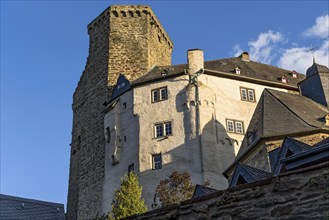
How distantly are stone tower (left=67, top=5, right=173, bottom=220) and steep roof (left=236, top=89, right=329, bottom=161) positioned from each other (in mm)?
11357

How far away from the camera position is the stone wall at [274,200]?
18.2ft

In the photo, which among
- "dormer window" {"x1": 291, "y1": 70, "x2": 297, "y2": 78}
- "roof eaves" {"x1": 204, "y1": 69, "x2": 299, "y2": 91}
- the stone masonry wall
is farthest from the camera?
the stone masonry wall

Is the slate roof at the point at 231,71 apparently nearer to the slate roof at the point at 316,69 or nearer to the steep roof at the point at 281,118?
the slate roof at the point at 316,69

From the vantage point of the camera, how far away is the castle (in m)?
28.0

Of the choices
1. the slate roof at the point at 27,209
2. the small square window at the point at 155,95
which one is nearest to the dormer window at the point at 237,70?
the small square window at the point at 155,95

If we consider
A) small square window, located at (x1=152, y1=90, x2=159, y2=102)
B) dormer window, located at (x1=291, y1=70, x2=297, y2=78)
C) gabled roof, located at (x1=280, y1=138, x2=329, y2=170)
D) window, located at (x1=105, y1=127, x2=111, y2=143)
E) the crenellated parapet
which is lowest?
gabled roof, located at (x1=280, y1=138, x2=329, y2=170)

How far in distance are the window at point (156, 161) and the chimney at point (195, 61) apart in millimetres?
5168

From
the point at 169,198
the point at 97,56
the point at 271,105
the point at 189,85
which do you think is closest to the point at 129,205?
the point at 169,198

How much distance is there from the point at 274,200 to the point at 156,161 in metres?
22.5

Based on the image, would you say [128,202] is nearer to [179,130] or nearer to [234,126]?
[179,130]

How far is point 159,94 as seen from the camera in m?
29.9

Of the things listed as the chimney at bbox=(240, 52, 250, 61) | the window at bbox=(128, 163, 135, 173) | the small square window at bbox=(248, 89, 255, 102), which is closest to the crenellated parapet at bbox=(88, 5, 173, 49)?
the chimney at bbox=(240, 52, 250, 61)

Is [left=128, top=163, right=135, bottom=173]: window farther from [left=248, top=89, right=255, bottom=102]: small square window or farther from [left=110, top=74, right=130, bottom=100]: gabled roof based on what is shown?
[left=248, top=89, right=255, bottom=102]: small square window

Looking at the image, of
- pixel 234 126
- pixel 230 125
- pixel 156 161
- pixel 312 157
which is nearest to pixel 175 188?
pixel 156 161
